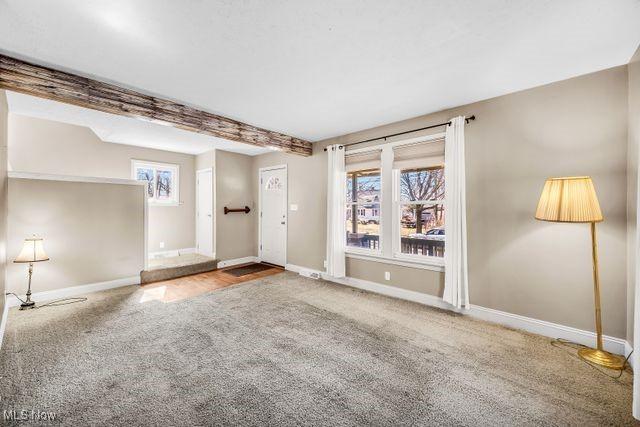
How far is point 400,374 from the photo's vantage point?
6.84 ft

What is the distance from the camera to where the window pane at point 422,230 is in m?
3.95

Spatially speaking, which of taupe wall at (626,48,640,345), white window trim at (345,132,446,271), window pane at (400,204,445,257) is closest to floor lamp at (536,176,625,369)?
taupe wall at (626,48,640,345)

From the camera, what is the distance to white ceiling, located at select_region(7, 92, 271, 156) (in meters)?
3.51

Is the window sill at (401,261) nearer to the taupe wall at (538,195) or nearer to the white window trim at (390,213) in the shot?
the white window trim at (390,213)

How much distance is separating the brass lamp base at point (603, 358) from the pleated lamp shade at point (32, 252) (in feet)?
19.5

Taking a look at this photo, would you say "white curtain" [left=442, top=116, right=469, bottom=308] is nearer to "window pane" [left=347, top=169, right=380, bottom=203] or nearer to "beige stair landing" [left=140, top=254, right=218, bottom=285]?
"window pane" [left=347, top=169, right=380, bottom=203]

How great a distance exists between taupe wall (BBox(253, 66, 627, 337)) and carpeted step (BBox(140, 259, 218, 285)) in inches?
165

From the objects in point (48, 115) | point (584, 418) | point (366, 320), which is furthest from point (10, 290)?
point (584, 418)

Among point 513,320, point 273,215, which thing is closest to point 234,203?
point 273,215

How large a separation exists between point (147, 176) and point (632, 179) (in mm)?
7588

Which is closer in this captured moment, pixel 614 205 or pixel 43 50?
pixel 43 50

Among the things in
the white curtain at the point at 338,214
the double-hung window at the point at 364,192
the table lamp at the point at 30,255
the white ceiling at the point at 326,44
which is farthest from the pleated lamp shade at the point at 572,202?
the table lamp at the point at 30,255

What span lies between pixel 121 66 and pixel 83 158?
3.79m

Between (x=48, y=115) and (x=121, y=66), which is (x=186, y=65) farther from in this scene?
(x=48, y=115)
